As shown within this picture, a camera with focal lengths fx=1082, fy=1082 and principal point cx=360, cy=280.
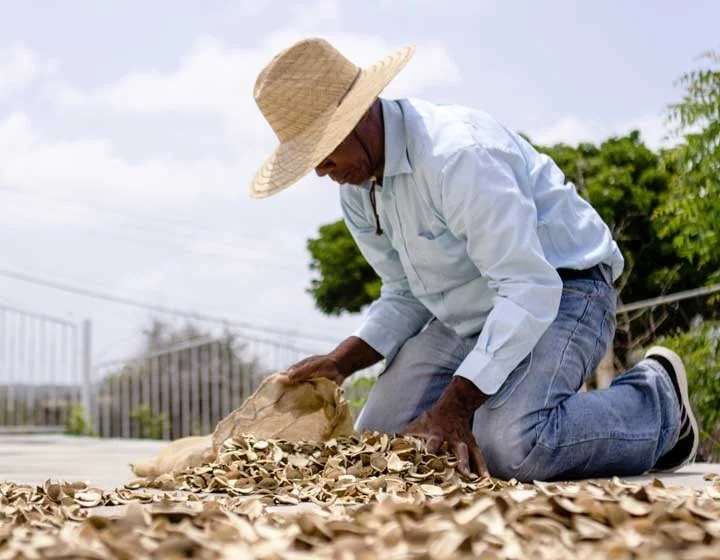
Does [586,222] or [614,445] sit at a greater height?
[586,222]

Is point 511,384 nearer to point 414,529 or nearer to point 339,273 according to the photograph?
point 414,529

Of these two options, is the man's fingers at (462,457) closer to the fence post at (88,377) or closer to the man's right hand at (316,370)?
the man's right hand at (316,370)

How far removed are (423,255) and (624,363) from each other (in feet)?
23.0

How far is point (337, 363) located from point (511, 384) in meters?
0.66

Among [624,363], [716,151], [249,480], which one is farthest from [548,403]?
[624,363]

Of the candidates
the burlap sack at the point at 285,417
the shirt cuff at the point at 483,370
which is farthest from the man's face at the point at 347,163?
the burlap sack at the point at 285,417

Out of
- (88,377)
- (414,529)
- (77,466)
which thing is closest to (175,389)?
(88,377)

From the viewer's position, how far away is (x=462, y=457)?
2.79 m

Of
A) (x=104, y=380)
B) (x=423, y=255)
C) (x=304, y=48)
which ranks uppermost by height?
(x=304, y=48)

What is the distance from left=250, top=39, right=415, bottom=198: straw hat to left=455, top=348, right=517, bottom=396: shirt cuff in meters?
0.71

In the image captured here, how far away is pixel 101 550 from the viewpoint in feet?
4.99

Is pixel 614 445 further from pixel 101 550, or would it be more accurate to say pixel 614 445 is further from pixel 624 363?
pixel 624 363

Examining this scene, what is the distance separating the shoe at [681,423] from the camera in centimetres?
339

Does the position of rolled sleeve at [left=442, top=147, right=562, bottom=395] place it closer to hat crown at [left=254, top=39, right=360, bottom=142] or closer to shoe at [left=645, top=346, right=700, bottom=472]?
hat crown at [left=254, top=39, right=360, bottom=142]
